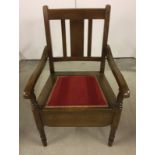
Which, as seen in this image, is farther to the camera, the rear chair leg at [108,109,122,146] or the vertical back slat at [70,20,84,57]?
the vertical back slat at [70,20,84,57]

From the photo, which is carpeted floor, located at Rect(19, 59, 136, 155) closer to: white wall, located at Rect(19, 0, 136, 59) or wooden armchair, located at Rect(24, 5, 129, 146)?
wooden armchair, located at Rect(24, 5, 129, 146)

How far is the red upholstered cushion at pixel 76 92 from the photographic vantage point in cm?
123

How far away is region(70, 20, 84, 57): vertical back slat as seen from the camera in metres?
1.41

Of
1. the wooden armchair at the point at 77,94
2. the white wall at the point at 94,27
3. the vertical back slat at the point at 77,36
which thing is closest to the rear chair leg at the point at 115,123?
the wooden armchair at the point at 77,94

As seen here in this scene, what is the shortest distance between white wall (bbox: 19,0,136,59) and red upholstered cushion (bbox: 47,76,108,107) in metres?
0.97

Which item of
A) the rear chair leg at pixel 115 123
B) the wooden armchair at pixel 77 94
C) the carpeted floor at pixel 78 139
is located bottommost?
the carpeted floor at pixel 78 139

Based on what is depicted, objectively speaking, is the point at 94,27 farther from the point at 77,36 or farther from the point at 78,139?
the point at 78,139

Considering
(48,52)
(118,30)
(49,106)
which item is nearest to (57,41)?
(118,30)

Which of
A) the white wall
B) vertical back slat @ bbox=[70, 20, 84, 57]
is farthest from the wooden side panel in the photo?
the white wall

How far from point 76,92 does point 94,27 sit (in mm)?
1219

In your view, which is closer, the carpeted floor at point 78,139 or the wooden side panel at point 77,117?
the wooden side panel at point 77,117

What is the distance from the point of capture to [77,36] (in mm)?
1438

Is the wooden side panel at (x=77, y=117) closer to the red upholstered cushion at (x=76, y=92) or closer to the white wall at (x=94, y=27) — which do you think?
the red upholstered cushion at (x=76, y=92)

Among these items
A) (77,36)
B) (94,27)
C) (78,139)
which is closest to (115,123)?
(78,139)
